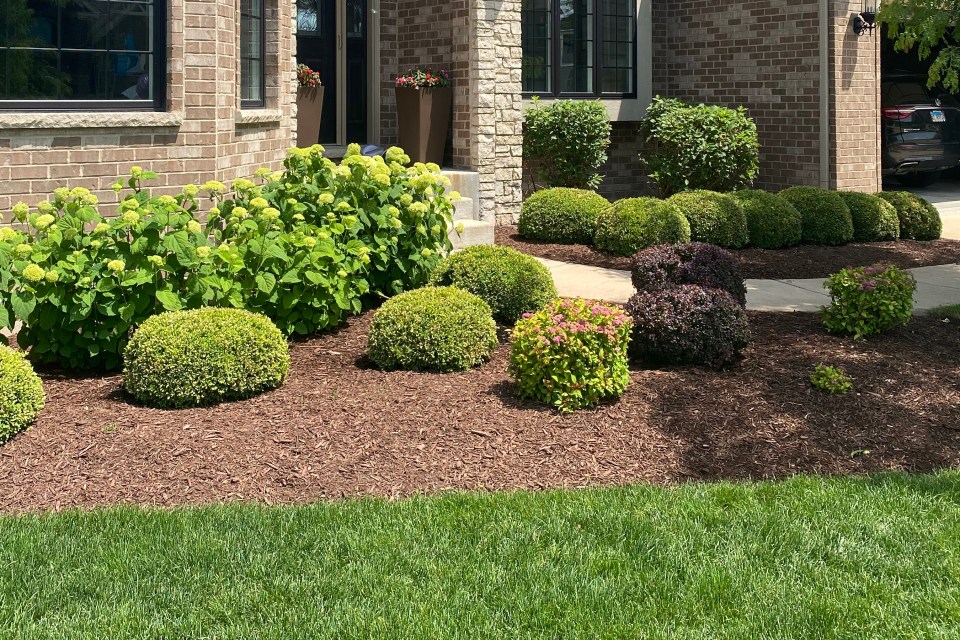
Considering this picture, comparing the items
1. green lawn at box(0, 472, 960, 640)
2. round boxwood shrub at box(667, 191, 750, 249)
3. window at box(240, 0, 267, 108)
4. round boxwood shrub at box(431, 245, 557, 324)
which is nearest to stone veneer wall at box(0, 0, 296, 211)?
window at box(240, 0, 267, 108)

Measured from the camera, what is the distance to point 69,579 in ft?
13.5

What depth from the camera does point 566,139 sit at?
1398 cm

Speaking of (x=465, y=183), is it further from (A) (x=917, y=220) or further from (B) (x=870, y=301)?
(B) (x=870, y=301)

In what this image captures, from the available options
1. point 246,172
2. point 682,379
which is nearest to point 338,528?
point 682,379

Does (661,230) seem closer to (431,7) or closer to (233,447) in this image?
(431,7)

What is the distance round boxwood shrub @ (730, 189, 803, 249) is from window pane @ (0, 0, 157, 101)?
20.9 feet

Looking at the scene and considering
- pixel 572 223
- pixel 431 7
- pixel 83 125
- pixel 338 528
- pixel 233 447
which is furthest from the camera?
pixel 431 7

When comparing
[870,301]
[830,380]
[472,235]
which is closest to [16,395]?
[830,380]

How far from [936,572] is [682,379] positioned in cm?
264

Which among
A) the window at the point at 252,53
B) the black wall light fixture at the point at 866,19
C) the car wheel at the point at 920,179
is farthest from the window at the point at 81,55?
the car wheel at the point at 920,179

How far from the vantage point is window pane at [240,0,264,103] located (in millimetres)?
9742

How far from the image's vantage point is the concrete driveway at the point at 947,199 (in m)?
14.0

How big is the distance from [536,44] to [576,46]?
2.23 feet

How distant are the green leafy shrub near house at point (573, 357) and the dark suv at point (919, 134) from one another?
1197cm
